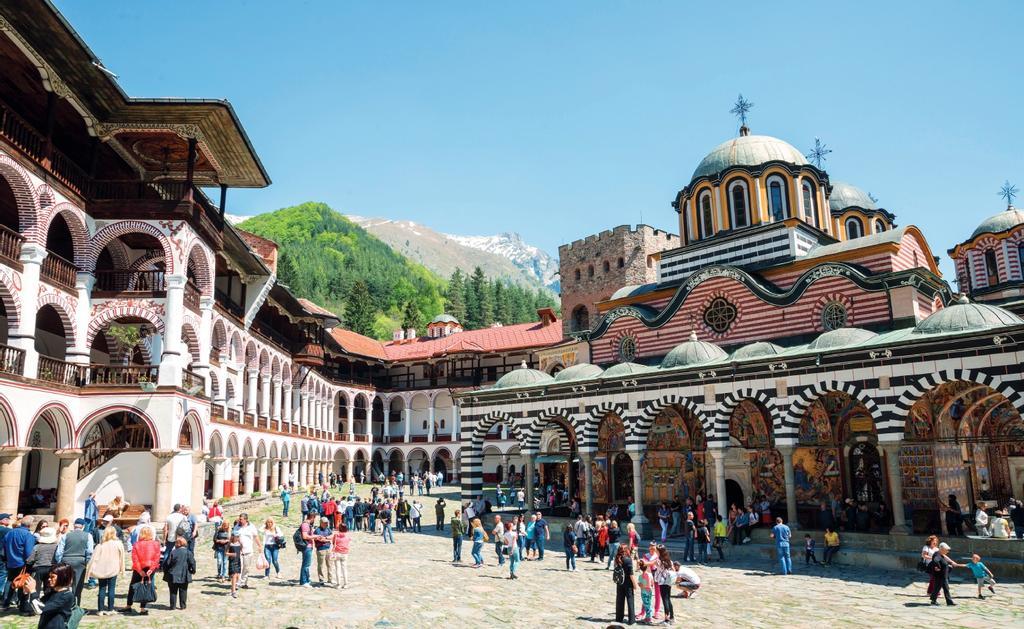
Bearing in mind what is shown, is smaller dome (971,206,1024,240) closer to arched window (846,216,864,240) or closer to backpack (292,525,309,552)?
arched window (846,216,864,240)

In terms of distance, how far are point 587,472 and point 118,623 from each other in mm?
14846

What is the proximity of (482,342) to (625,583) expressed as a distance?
42.1 meters

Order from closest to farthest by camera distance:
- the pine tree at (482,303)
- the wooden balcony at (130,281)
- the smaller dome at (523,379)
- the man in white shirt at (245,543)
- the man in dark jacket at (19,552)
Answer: the man in dark jacket at (19,552) → the man in white shirt at (245,543) → the wooden balcony at (130,281) → the smaller dome at (523,379) → the pine tree at (482,303)

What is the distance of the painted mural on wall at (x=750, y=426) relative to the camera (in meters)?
22.1

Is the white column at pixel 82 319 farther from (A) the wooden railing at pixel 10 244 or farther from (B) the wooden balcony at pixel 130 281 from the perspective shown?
(A) the wooden railing at pixel 10 244

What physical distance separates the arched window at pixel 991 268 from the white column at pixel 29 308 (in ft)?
117

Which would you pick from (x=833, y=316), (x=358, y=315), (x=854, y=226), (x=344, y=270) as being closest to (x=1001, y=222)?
(x=854, y=226)

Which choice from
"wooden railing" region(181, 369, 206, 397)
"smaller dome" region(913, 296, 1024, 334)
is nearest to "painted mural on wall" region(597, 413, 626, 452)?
"smaller dome" region(913, 296, 1024, 334)

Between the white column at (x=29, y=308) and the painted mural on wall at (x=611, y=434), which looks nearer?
the white column at (x=29, y=308)

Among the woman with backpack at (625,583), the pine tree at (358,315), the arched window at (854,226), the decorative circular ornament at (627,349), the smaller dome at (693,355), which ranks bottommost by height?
the woman with backpack at (625,583)

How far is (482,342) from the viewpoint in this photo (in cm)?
5278

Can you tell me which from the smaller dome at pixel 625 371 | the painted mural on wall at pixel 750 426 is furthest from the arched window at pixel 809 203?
the smaller dome at pixel 625 371

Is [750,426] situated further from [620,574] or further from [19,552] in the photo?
[19,552]

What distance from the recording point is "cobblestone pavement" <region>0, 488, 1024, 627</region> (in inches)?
428
